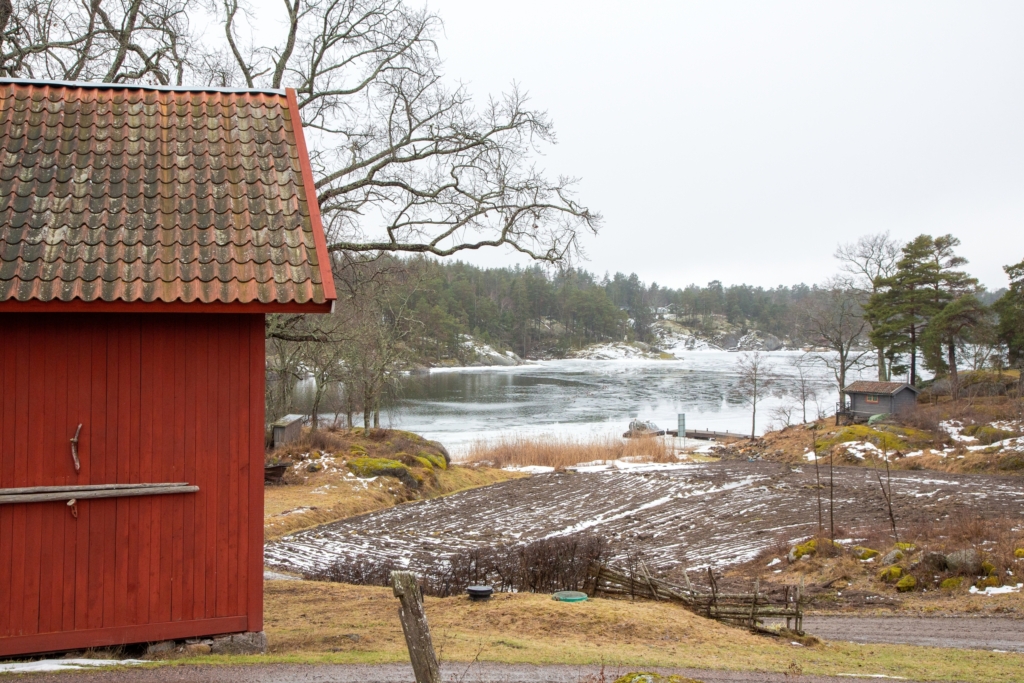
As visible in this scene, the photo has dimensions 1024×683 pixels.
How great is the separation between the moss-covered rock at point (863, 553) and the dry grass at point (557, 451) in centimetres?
1673

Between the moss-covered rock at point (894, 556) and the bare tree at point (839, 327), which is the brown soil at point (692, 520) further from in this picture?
the bare tree at point (839, 327)

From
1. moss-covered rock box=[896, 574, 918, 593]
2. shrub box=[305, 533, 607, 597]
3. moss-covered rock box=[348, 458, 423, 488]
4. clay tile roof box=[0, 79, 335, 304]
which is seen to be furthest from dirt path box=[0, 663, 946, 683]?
moss-covered rock box=[348, 458, 423, 488]

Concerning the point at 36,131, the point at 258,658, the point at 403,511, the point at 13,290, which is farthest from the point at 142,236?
the point at 403,511

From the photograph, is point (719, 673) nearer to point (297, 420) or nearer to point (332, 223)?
point (332, 223)

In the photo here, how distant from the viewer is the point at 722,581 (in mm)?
12609

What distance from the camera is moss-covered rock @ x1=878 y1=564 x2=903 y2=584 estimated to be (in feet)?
39.7

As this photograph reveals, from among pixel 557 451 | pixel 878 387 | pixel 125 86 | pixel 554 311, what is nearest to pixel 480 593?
pixel 125 86

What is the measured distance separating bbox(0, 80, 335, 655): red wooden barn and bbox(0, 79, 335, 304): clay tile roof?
0.06 ft

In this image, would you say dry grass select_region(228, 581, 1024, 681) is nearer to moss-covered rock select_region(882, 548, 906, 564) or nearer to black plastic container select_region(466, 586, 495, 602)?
black plastic container select_region(466, 586, 495, 602)

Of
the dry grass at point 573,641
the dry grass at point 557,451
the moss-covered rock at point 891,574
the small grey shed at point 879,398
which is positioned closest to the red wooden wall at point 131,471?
the dry grass at point 573,641

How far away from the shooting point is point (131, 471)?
19.8 feet

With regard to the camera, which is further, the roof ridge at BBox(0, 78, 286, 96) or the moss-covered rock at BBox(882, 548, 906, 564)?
the moss-covered rock at BBox(882, 548, 906, 564)

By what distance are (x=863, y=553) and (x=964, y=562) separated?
5.74 feet

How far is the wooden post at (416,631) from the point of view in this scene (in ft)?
12.3
